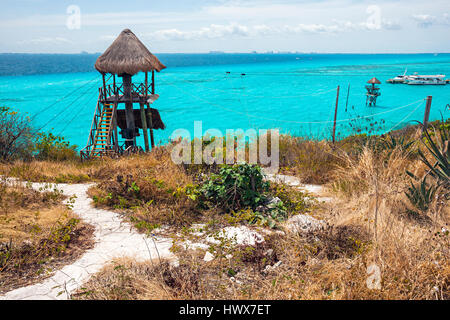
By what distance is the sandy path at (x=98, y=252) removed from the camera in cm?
382

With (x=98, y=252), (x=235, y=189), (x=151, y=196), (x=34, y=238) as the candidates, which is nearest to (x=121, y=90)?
(x=151, y=196)

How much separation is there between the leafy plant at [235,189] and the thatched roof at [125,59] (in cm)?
1017

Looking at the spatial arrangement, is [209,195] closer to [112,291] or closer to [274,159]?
[112,291]

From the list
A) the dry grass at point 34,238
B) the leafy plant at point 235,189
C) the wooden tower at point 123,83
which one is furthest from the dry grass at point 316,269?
the wooden tower at point 123,83

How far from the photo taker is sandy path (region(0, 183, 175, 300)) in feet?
12.5

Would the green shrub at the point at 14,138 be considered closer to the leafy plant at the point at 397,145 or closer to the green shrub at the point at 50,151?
the green shrub at the point at 50,151

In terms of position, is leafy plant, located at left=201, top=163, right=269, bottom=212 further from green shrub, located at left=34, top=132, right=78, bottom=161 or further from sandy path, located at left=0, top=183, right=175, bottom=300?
green shrub, located at left=34, top=132, right=78, bottom=161

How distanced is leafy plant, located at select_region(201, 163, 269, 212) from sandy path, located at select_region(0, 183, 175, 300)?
151 cm

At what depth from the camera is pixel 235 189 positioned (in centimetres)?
605

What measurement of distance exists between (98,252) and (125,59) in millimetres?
11909

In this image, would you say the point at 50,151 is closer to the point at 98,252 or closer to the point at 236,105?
the point at 98,252

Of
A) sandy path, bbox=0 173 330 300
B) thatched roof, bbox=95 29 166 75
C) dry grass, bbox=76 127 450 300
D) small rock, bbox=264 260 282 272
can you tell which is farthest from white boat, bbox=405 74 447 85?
small rock, bbox=264 260 282 272

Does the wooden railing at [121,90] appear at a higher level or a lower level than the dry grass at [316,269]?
higher
